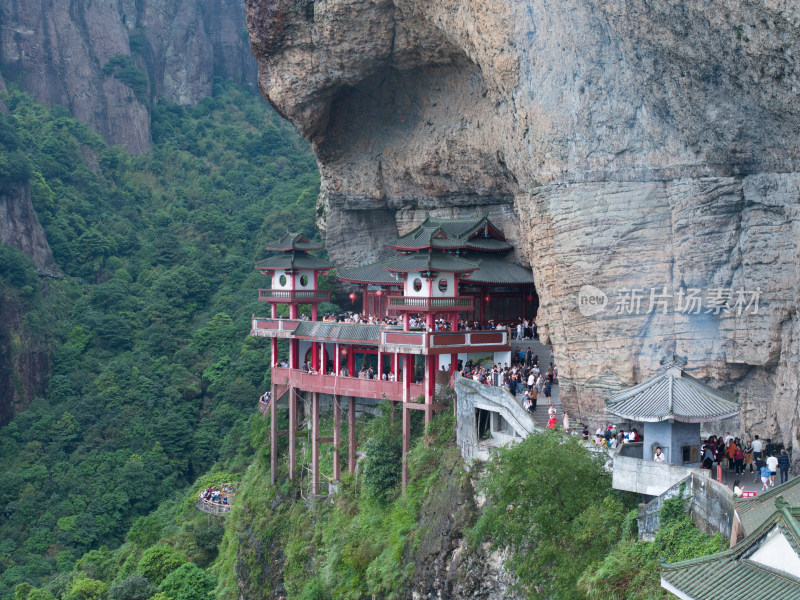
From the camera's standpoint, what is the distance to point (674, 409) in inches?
914

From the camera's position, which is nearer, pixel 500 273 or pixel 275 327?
pixel 500 273

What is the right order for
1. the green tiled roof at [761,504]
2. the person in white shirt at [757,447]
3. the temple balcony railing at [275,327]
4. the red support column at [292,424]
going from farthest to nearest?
the red support column at [292,424]
the temple balcony railing at [275,327]
the person in white shirt at [757,447]
the green tiled roof at [761,504]

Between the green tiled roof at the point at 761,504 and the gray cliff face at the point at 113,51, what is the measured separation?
80824 millimetres

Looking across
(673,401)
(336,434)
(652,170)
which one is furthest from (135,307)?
(673,401)

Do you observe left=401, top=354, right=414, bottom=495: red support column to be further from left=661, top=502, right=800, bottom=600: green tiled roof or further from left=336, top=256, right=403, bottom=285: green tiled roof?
left=661, top=502, right=800, bottom=600: green tiled roof

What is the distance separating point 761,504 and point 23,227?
218ft

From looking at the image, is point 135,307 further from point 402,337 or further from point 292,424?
point 402,337

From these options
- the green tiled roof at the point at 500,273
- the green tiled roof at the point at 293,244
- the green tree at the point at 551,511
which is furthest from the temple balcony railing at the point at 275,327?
the green tree at the point at 551,511

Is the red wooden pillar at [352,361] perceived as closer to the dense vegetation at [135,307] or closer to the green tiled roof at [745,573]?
the dense vegetation at [135,307]

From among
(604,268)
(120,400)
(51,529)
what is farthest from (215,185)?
(604,268)

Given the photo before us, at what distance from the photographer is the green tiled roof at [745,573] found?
15.8 metres

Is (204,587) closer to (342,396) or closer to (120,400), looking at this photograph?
(342,396)

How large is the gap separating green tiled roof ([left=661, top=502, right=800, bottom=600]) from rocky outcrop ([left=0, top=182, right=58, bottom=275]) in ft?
213

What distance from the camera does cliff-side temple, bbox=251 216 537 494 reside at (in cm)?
3472
